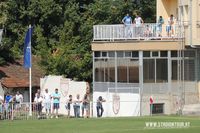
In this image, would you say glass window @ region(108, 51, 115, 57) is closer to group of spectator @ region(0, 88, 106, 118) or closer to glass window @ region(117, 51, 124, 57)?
glass window @ region(117, 51, 124, 57)

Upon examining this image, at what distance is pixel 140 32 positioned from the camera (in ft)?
159

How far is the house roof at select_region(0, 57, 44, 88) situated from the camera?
63.6m

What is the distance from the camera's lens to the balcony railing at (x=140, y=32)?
48000 millimetres

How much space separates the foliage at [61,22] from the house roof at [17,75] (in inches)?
29.4

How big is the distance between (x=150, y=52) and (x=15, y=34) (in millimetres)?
24367

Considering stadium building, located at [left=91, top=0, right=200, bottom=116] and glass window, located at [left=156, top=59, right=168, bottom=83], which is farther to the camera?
glass window, located at [left=156, top=59, right=168, bottom=83]

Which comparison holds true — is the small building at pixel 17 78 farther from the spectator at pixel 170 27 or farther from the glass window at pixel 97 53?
the spectator at pixel 170 27

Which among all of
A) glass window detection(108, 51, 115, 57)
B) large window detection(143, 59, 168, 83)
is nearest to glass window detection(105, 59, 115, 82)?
glass window detection(108, 51, 115, 57)

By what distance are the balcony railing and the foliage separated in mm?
12278

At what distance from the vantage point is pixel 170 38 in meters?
47.7

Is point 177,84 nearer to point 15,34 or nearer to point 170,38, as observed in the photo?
point 170,38

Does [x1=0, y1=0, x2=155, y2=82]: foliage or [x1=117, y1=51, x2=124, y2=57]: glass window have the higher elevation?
[x1=0, y1=0, x2=155, y2=82]: foliage

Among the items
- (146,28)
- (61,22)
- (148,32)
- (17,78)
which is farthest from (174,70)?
(61,22)

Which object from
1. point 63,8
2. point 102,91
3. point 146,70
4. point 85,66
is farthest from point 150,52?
point 63,8
